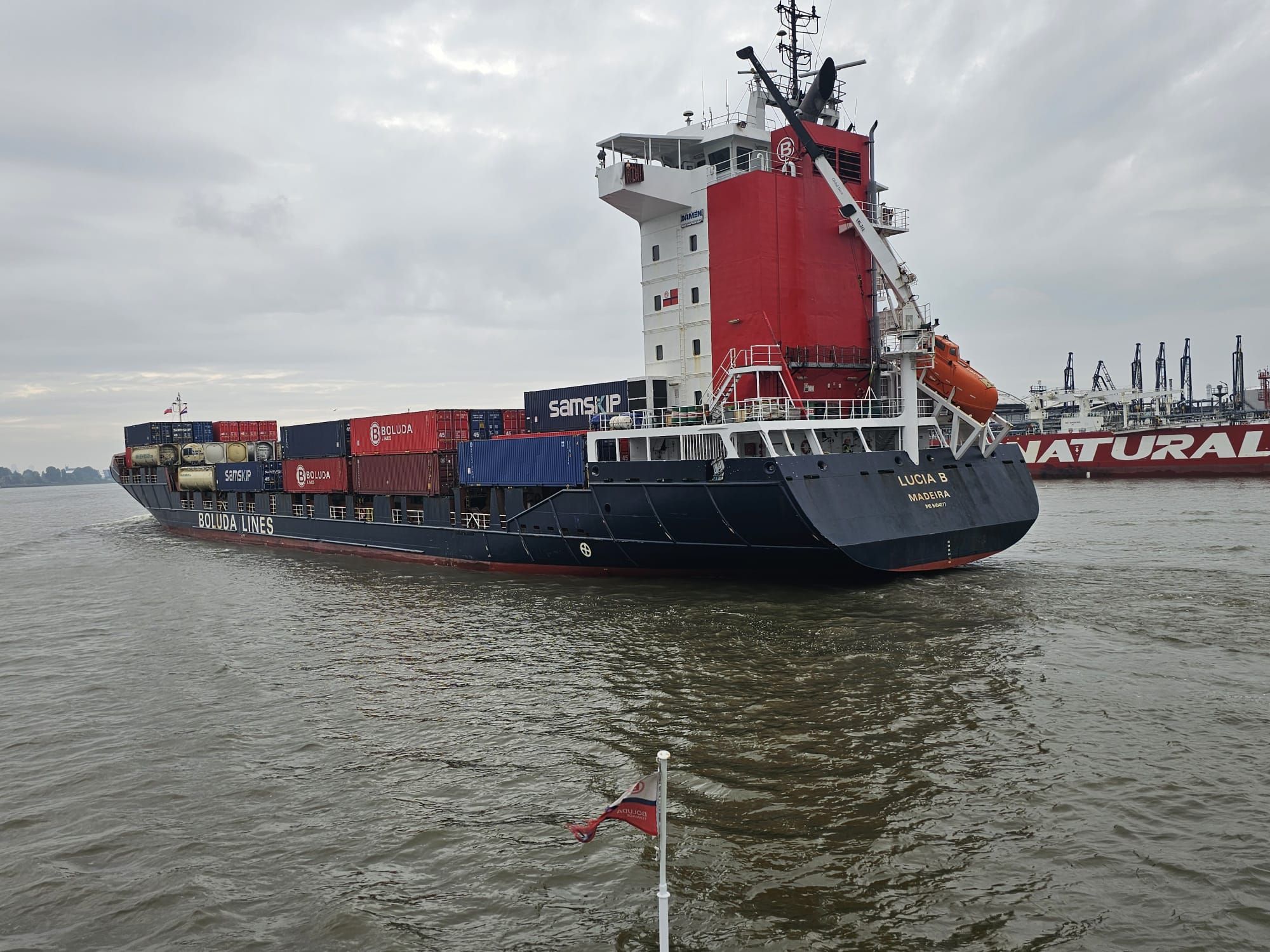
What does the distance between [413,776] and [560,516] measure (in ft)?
51.6

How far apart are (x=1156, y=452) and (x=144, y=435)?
7795cm

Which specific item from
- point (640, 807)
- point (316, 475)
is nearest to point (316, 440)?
point (316, 475)

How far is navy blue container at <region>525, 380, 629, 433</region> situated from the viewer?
28406mm

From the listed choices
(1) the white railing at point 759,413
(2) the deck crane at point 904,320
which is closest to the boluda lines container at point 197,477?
(1) the white railing at point 759,413

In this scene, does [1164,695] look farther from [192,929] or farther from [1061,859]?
[192,929]

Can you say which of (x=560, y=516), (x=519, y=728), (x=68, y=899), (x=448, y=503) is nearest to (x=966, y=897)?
(x=519, y=728)

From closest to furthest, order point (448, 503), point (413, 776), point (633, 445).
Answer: point (413, 776) → point (633, 445) → point (448, 503)

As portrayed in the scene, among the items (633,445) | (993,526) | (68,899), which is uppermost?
(633,445)

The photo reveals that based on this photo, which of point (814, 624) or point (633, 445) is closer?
point (814, 624)

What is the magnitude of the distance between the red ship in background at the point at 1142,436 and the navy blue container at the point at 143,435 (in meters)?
60.1

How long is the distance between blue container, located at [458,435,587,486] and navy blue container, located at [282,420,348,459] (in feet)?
34.1

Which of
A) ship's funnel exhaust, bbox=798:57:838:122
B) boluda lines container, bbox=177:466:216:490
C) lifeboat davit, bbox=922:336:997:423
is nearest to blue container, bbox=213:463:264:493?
boluda lines container, bbox=177:466:216:490

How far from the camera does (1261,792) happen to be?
9953mm

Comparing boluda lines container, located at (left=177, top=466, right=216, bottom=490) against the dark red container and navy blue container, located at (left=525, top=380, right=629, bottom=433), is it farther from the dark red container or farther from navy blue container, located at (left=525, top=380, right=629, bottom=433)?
navy blue container, located at (left=525, top=380, right=629, bottom=433)
